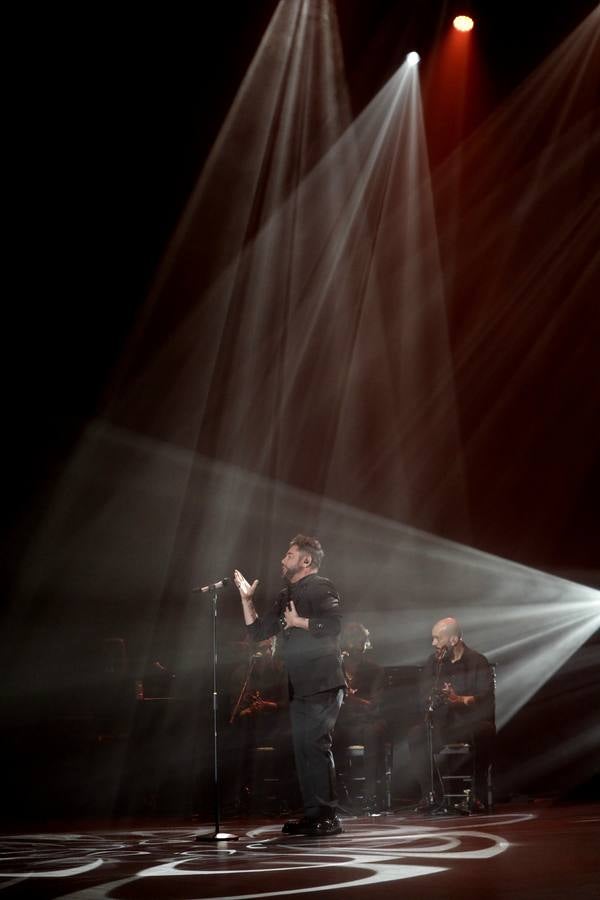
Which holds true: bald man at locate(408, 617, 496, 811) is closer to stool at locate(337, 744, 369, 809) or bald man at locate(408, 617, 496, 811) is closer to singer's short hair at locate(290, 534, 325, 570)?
stool at locate(337, 744, 369, 809)

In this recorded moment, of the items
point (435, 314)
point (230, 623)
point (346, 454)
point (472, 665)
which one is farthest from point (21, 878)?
point (435, 314)

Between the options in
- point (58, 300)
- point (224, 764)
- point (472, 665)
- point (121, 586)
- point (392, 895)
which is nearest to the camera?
point (392, 895)

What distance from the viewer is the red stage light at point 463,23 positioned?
10.1m

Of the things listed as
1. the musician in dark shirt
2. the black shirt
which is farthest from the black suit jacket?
the musician in dark shirt

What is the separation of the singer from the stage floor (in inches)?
7.1

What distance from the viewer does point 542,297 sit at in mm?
11258

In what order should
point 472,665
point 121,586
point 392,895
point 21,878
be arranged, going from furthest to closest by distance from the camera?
point 121,586 < point 472,665 < point 21,878 < point 392,895

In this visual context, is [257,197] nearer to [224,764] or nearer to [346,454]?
[346,454]

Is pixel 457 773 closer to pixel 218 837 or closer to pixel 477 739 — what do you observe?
pixel 477 739

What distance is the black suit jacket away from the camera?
522cm

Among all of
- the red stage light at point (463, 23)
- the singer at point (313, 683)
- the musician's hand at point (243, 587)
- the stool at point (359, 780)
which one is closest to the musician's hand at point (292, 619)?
the singer at point (313, 683)

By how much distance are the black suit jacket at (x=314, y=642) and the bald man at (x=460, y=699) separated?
222 cm

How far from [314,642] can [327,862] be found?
139cm

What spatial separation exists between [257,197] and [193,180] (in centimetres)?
75
